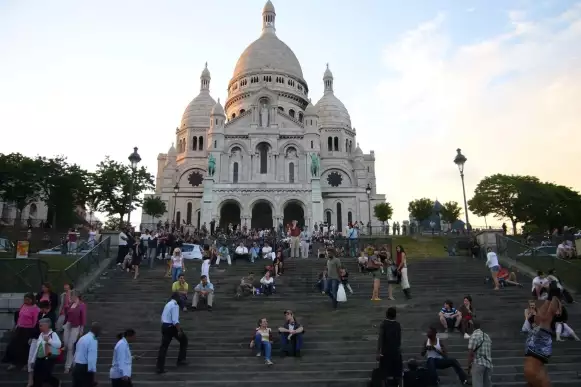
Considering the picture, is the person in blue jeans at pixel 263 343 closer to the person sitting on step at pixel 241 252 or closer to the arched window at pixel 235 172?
the person sitting on step at pixel 241 252

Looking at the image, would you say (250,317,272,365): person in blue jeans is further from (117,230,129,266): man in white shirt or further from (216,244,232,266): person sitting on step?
(216,244,232,266): person sitting on step

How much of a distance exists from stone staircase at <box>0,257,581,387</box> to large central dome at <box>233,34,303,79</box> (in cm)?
5392

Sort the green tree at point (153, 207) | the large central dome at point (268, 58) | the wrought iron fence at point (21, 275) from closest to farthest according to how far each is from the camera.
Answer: the wrought iron fence at point (21, 275) → the green tree at point (153, 207) → the large central dome at point (268, 58)

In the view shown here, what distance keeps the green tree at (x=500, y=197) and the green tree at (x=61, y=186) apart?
39639 millimetres

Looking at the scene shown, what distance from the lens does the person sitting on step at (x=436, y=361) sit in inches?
361

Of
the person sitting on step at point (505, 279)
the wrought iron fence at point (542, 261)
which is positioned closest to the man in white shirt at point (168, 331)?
the person sitting on step at point (505, 279)

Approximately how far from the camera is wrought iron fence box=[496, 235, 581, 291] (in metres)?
16.8

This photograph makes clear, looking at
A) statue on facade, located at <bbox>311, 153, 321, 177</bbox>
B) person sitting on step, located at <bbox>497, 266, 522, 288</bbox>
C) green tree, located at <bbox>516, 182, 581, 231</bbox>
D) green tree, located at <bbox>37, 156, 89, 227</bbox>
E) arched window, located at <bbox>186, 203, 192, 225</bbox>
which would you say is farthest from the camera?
arched window, located at <bbox>186, 203, 192, 225</bbox>

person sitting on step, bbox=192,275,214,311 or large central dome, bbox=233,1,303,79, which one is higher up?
large central dome, bbox=233,1,303,79

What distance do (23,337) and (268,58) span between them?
6421cm

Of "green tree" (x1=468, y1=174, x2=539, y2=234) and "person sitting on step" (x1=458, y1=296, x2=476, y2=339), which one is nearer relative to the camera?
"person sitting on step" (x1=458, y1=296, x2=476, y2=339)

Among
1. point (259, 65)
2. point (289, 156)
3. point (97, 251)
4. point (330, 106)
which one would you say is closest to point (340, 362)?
point (97, 251)

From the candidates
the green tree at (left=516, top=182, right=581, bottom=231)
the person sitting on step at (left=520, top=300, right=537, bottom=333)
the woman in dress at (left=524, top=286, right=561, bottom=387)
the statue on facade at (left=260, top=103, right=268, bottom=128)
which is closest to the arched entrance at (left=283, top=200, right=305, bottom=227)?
the statue on facade at (left=260, top=103, right=268, bottom=128)

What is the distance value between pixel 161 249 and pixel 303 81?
53561 millimetres
